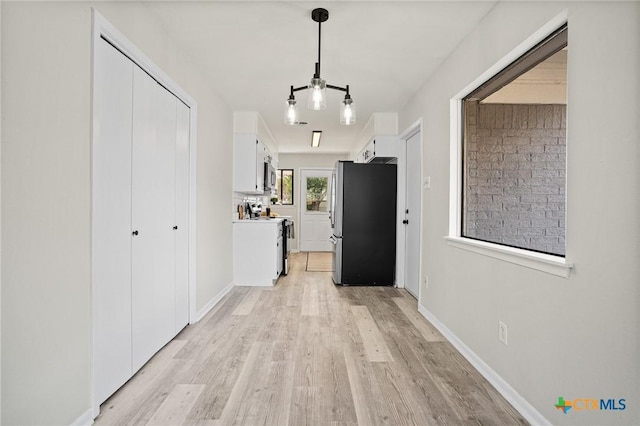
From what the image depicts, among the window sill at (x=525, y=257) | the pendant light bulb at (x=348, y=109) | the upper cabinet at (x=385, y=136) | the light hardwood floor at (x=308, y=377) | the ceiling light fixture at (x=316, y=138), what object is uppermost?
the ceiling light fixture at (x=316, y=138)

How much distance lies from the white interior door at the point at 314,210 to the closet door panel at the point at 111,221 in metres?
6.78

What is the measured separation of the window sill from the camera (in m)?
1.63

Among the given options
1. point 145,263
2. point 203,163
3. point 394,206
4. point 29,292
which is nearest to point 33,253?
point 29,292

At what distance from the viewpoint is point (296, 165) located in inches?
353

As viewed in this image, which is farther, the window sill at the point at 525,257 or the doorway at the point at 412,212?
the doorway at the point at 412,212

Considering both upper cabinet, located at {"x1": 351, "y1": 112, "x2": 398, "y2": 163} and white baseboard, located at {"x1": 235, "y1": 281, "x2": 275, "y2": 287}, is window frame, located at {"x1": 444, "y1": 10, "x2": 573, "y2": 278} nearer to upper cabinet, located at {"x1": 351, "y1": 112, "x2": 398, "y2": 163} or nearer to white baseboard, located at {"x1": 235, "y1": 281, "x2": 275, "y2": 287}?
upper cabinet, located at {"x1": 351, "y1": 112, "x2": 398, "y2": 163}

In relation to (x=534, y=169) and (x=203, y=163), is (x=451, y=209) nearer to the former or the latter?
(x=534, y=169)

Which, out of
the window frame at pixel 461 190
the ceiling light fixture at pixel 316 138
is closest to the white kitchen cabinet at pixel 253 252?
the ceiling light fixture at pixel 316 138

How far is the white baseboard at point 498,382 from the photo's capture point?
1.79 metres

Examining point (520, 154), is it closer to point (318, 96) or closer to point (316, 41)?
point (318, 96)

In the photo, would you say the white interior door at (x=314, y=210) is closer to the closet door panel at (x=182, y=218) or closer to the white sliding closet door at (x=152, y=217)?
the closet door panel at (x=182, y=218)

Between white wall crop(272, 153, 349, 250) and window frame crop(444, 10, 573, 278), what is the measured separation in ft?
19.6

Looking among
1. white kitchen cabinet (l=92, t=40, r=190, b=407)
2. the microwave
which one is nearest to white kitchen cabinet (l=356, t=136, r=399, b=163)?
the microwave

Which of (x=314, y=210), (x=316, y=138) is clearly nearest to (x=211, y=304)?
(x=316, y=138)
